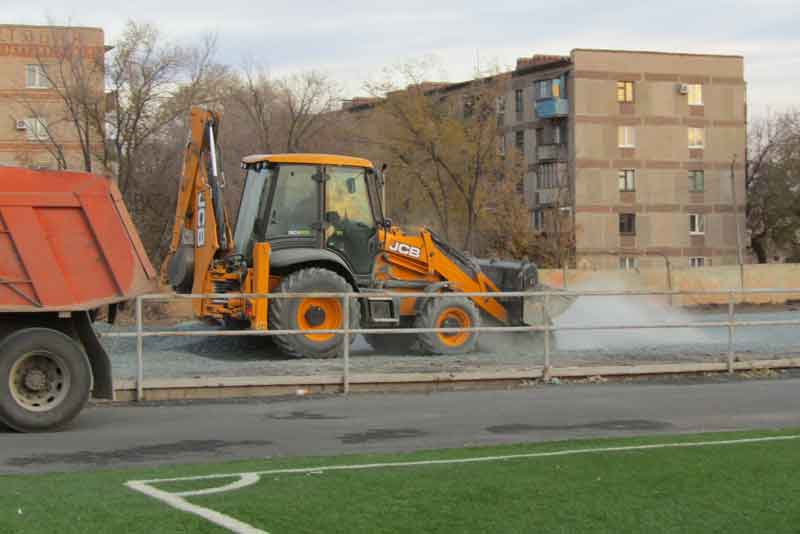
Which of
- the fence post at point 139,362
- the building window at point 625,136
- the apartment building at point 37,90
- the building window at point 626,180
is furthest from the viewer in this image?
the building window at point 626,180

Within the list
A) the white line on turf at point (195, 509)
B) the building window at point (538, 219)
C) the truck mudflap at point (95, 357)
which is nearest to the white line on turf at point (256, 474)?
the white line on turf at point (195, 509)

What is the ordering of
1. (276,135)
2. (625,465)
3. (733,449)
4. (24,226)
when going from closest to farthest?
(625,465), (733,449), (24,226), (276,135)

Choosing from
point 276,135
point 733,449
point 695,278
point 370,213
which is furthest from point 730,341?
point 276,135

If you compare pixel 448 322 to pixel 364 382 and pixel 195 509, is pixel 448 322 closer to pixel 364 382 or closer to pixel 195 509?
pixel 364 382

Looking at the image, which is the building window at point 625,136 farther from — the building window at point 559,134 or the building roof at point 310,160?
the building roof at point 310,160

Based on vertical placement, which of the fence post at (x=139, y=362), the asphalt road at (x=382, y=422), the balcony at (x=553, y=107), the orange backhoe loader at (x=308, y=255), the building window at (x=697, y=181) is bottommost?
the asphalt road at (x=382, y=422)

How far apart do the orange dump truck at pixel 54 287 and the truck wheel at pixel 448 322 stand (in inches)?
277

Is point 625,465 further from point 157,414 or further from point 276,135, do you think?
point 276,135

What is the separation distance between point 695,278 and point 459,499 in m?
35.2

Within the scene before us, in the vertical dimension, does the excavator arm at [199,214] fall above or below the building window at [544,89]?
below

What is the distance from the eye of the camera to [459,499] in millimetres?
8266

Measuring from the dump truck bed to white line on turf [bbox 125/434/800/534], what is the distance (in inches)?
163

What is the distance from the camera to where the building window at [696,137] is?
71500 mm

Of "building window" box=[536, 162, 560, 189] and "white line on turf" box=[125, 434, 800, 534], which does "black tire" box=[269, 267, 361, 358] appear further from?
"building window" box=[536, 162, 560, 189]
